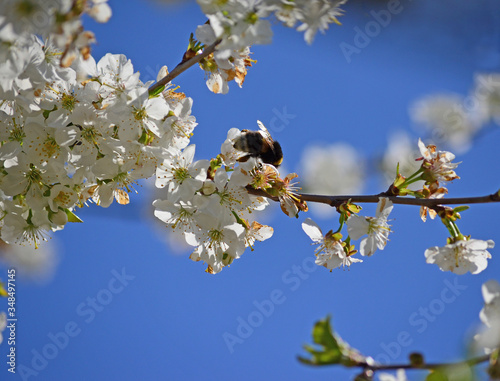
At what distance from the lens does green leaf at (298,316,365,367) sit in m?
0.94

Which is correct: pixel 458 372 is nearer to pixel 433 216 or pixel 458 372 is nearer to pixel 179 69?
pixel 433 216

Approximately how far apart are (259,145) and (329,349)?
71 centimetres

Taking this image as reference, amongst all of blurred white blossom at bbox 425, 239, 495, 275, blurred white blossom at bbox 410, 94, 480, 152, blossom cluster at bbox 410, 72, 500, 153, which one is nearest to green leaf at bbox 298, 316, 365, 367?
blurred white blossom at bbox 425, 239, 495, 275

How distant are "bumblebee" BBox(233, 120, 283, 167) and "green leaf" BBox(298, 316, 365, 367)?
659mm

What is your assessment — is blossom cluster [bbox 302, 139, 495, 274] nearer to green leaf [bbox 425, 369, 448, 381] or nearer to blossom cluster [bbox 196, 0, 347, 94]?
blossom cluster [bbox 196, 0, 347, 94]

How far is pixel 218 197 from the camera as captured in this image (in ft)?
4.70

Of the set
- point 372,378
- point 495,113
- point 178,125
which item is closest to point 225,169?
point 178,125

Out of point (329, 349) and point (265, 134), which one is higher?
point (265, 134)

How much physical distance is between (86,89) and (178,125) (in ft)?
0.96

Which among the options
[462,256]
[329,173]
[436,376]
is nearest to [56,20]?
[436,376]

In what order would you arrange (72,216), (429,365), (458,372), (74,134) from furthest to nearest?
1. (72,216)
2. (74,134)
3. (429,365)
4. (458,372)

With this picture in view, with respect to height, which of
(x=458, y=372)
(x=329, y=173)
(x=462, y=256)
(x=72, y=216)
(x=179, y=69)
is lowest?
(x=458, y=372)

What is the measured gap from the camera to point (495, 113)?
13.0ft

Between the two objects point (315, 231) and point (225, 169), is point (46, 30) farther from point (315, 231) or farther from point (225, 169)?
point (315, 231)
